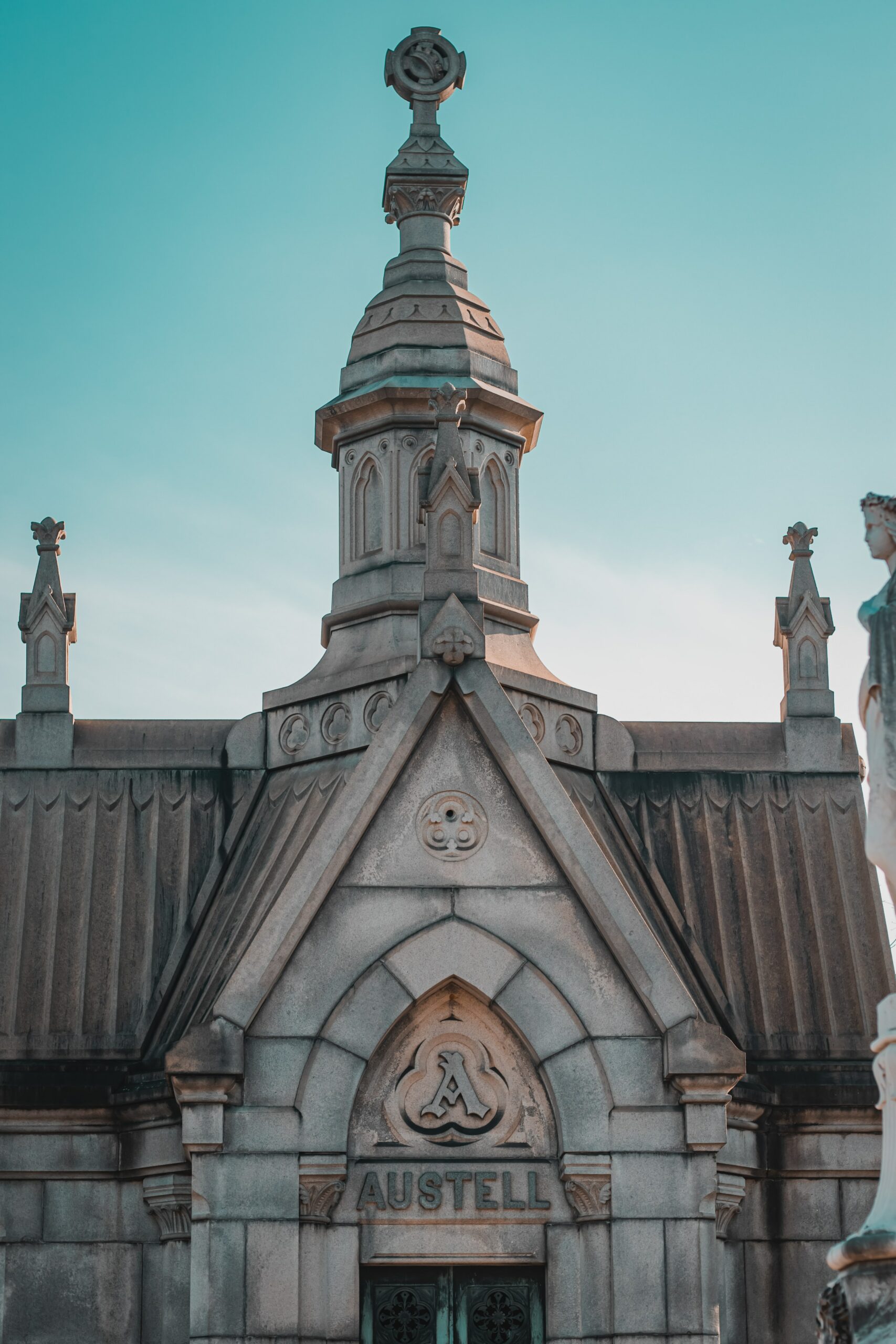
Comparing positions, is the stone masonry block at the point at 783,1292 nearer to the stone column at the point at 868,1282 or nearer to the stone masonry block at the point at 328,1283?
the stone masonry block at the point at 328,1283

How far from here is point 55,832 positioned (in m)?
25.5

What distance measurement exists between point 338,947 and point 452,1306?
11.2 ft

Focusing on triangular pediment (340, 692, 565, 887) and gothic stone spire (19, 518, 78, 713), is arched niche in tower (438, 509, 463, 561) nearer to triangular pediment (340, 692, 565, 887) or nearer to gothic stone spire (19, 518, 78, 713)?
triangular pediment (340, 692, 565, 887)

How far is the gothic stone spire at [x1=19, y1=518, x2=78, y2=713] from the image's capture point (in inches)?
1027

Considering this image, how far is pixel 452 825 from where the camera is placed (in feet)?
73.9

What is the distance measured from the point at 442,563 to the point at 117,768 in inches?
188

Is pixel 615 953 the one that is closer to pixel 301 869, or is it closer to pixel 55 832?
pixel 301 869

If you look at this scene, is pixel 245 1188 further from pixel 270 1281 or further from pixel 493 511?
pixel 493 511

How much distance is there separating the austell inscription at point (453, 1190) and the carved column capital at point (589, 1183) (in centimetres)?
37

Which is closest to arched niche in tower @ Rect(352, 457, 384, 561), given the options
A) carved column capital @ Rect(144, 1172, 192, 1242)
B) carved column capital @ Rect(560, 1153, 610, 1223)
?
carved column capital @ Rect(144, 1172, 192, 1242)

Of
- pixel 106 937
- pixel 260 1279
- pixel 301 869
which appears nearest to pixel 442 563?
pixel 301 869

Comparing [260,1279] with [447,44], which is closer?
[260,1279]

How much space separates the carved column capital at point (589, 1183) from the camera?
70.9ft

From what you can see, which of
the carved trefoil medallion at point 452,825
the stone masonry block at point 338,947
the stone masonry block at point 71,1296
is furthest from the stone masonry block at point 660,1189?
the stone masonry block at point 71,1296
